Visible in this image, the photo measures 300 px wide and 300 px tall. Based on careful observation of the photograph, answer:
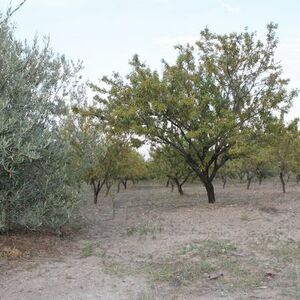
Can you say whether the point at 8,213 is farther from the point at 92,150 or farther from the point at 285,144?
the point at 285,144

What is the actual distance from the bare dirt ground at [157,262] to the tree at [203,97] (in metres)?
5.62

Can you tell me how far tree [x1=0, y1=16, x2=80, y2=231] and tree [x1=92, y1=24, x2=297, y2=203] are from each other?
651cm

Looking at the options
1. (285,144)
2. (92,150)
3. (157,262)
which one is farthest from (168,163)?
(157,262)

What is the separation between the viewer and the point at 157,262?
7656mm

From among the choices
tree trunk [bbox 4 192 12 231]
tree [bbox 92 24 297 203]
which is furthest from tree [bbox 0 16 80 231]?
tree [bbox 92 24 297 203]

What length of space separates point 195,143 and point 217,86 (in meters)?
2.72

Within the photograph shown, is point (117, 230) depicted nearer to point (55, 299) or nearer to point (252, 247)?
point (252, 247)

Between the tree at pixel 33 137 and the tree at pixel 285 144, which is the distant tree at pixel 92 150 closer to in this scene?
the tree at pixel 33 137

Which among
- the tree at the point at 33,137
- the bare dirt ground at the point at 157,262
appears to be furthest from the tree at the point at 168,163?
the tree at the point at 33,137

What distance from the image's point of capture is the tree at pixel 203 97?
53.6 feet

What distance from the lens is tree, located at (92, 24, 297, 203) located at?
53.6ft

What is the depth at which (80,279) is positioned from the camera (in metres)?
6.69

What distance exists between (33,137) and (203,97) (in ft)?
30.7

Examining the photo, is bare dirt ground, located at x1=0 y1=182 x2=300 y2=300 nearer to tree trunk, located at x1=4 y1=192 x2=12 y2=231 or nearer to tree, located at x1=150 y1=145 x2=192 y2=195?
tree trunk, located at x1=4 y1=192 x2=12 y2=231
